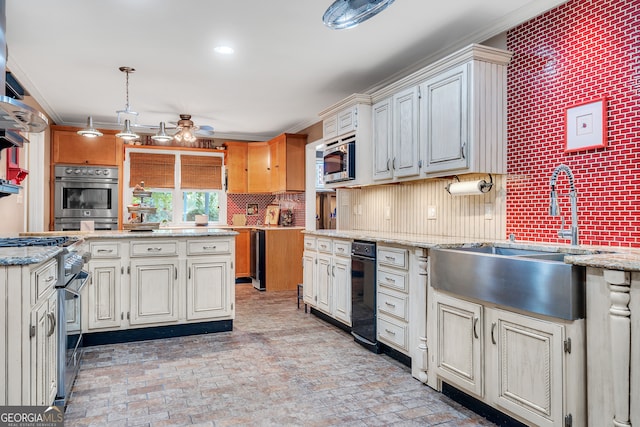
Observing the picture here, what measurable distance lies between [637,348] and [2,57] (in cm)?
362

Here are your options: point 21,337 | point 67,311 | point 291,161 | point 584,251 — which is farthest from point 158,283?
point 291,161

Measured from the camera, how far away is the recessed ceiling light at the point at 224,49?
3.57m

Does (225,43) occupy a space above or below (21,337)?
above

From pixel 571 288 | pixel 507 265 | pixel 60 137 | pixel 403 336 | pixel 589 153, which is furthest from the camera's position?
pixel 60 137

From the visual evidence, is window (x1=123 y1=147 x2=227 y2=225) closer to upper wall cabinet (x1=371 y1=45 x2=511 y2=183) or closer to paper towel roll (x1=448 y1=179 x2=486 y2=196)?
upper wall cabinet (x1=371 y1=45 x2=511 y2=183)

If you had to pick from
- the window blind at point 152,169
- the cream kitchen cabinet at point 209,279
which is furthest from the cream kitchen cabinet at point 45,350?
the window blind at point 152,169

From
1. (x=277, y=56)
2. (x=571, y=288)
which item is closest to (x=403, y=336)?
(x=571, y=288)

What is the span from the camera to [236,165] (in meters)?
7.18

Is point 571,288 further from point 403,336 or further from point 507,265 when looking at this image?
point 403,336

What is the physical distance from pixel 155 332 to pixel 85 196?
3.48 metres

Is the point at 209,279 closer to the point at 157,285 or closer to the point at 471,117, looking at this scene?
the point at 157,285

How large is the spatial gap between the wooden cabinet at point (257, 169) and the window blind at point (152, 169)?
127 cm

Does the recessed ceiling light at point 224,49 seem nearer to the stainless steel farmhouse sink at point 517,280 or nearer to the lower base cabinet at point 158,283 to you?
the lower base cabinet at point 158,283

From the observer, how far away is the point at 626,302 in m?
1.55
